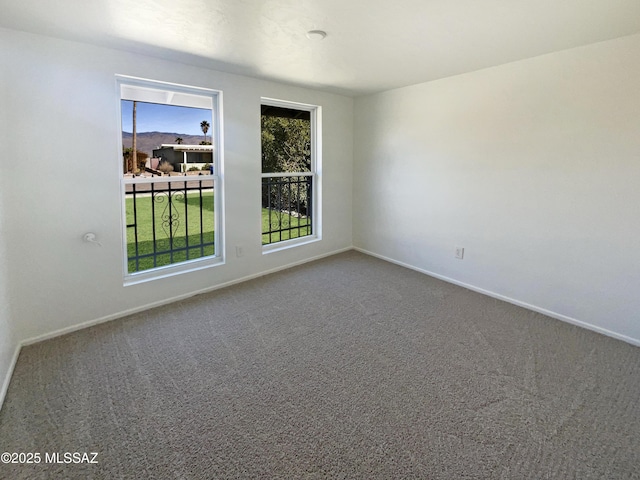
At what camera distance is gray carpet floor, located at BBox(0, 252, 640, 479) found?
162 centimetres

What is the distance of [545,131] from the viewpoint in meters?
3.01

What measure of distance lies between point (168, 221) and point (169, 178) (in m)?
0.44

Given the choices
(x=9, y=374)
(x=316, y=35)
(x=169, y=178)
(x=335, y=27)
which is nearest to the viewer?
(x=9, y=374)

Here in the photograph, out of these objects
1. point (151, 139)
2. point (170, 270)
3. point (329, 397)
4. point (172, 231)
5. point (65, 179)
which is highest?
point (151, 139)

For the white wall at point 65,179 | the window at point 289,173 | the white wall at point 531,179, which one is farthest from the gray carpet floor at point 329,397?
the window at point 289,173

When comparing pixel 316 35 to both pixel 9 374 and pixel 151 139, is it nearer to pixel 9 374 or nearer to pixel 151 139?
pixel 151 139

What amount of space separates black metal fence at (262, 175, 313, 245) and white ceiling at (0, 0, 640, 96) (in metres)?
1.52

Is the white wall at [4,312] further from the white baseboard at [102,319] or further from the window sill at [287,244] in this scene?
the window sill at [287,244]

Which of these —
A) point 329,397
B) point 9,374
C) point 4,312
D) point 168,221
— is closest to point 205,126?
point 168,221

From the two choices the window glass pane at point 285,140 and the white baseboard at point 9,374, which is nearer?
the white baseboard at point 9,374

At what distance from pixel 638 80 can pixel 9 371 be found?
15.3 feet

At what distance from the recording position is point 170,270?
11.3ft

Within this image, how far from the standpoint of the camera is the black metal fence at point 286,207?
4.35m

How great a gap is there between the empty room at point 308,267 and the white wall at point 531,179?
19 mm
